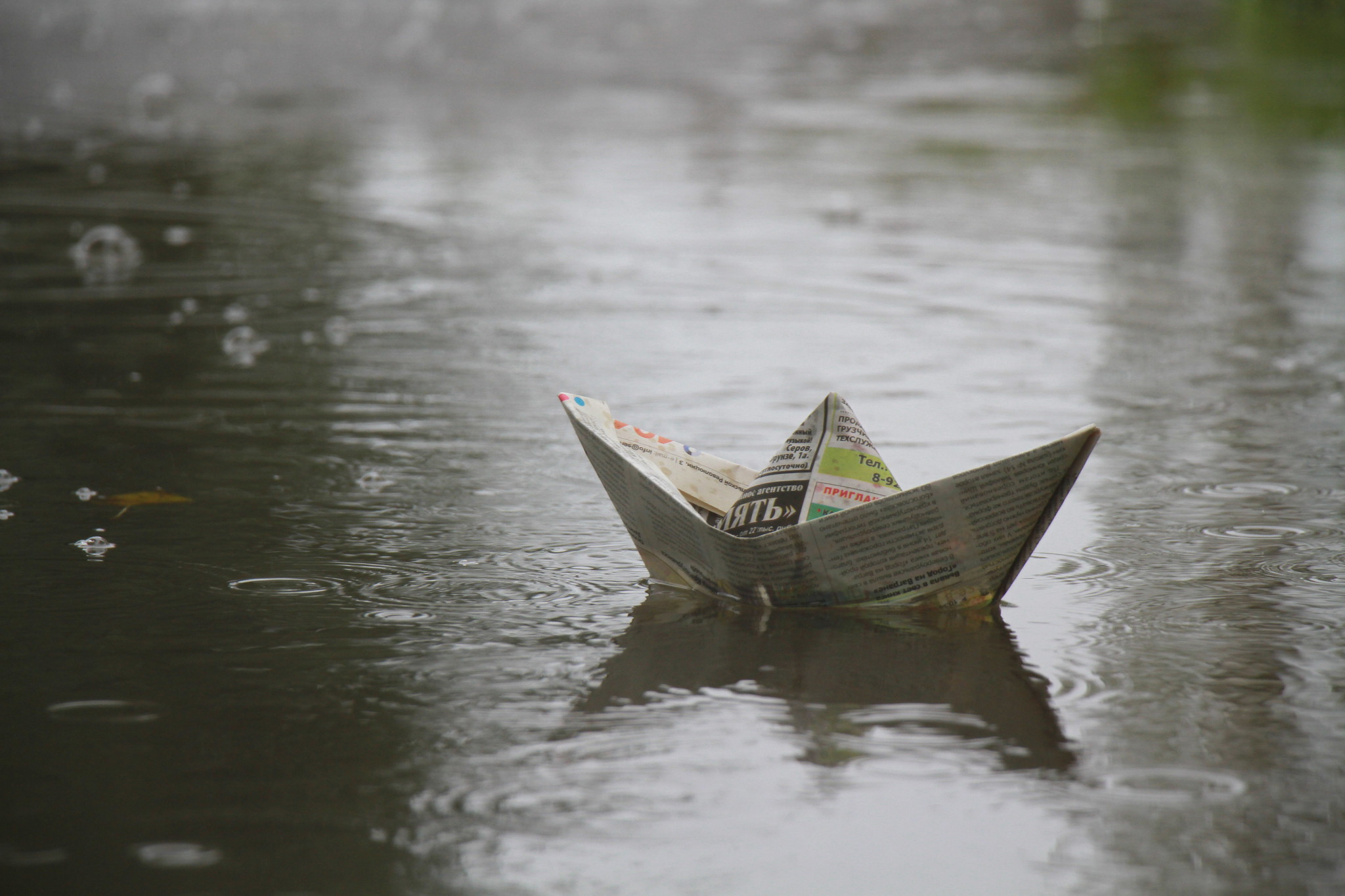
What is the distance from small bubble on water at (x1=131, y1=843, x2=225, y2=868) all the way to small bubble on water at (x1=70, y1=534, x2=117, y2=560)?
4.40 feet

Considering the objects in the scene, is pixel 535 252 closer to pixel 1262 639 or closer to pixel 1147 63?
pixel 1262 639

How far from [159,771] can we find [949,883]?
117 cm

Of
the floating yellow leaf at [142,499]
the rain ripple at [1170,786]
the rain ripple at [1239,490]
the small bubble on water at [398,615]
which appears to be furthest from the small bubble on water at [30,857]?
the rain ripple at [1239,490]

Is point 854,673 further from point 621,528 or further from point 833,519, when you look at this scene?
point 621,528

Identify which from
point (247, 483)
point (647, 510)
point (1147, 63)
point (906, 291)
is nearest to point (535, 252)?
point (906, 291)

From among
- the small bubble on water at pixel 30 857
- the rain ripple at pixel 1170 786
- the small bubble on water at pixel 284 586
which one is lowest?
the rain ripple at pixel 1170 786

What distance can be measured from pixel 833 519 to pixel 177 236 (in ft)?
18.8

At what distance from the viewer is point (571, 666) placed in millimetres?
2779

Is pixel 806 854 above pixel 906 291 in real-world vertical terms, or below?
below

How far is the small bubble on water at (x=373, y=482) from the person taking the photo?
3863 millimetres

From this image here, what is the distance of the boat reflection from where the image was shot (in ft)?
8.14

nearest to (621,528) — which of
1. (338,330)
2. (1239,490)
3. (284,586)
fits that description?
(284,586)

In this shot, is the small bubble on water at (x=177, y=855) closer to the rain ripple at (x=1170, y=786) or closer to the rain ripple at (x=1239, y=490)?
the rain ripple at (x=1170, y=786)

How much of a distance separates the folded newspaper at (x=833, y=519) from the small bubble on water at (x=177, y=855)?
1.10m
